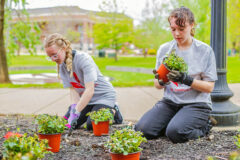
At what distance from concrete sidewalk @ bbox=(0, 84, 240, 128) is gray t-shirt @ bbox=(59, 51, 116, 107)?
24.0 inches

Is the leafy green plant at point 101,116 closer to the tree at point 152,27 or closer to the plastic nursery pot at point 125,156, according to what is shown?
the plastic nursery pot at point 125,156

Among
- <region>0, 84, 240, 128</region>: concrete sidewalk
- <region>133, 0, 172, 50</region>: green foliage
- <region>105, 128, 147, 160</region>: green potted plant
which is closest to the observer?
<region>105, 128, 147, 160</region>: green potted plant

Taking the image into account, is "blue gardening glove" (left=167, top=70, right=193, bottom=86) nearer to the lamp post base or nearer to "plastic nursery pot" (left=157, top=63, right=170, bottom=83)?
"plastic nursery pot" (left=157, top=63, right=170, bottom=83)

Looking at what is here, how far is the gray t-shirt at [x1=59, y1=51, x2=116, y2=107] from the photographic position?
10.8 ft

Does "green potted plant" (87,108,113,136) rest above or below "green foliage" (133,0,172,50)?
below

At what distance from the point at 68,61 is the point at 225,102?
1.99 metres

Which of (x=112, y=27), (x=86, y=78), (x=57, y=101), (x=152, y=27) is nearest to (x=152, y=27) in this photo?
(x=152, y=27)

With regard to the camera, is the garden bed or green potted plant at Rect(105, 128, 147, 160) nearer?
green potted plant at Rect(105, 128, 147, 160)

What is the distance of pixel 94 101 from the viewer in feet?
12.0

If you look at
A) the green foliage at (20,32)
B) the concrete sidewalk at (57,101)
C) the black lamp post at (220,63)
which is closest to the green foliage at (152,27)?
the green foliage at (20,32)

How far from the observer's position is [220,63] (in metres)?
3.53

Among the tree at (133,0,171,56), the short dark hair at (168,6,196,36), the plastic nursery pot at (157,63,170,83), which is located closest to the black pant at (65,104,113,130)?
the plastic nursery pot at (157,63,170,83)

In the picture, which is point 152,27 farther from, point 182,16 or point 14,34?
point 182,16

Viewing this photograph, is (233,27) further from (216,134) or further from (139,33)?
(216,134)
